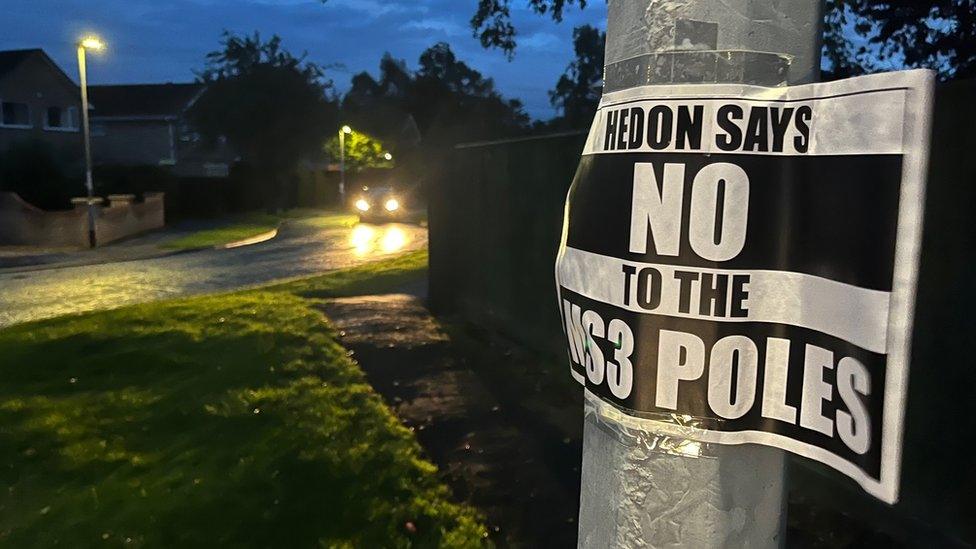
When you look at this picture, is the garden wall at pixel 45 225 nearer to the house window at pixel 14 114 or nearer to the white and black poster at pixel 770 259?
the house window at pixel 14 114

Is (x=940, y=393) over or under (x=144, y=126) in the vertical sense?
under

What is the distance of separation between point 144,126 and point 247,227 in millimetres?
24334

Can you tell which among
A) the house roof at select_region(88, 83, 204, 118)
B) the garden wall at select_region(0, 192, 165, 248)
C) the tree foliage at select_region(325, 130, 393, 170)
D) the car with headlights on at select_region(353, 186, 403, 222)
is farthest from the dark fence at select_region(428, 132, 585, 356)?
the tree foliage at select_region(325, 130, 393, 170)

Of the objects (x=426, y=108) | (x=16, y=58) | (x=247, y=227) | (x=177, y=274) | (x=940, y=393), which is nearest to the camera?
(x=940, y=393)

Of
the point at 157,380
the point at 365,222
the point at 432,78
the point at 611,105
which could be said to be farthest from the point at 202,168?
the point at 611,105

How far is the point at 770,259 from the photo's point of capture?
1424 millimetres

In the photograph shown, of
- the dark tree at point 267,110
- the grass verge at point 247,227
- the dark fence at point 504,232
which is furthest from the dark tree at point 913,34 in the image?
the dark tree at point 267,110

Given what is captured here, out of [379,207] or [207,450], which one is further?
[379,207]

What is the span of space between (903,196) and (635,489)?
715 millimetres

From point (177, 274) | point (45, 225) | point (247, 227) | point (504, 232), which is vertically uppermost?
point (504, 232)

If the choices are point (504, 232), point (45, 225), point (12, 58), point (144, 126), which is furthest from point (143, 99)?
point (504, 232)

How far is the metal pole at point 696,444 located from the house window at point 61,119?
4663cm

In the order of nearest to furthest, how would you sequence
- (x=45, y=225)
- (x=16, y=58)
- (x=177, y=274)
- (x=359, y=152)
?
(x=177, y=274) < (x=45, y=225) < (x=16, y=58) < (x=359, y=152)

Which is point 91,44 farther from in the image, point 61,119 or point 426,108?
point 426,108
